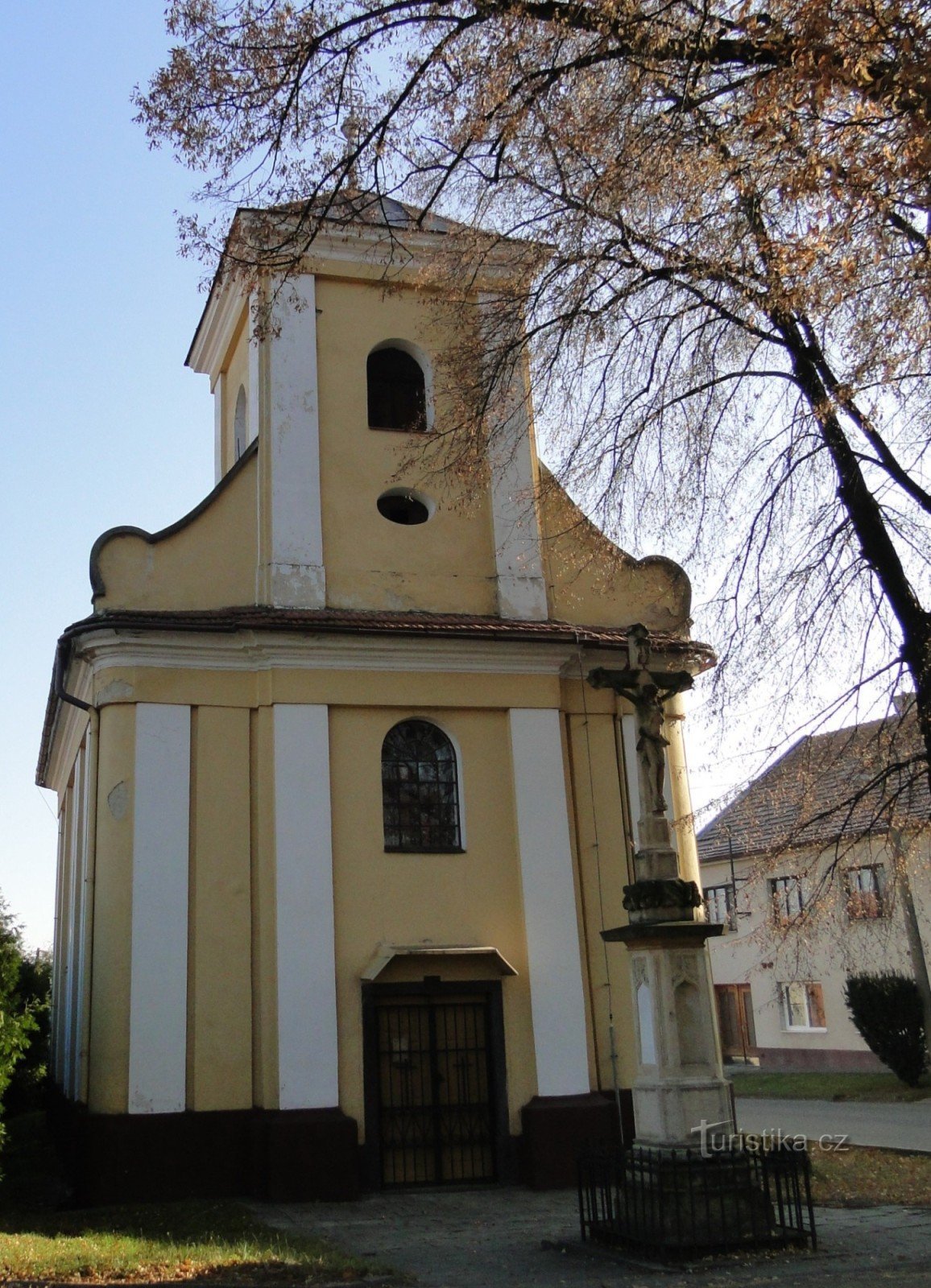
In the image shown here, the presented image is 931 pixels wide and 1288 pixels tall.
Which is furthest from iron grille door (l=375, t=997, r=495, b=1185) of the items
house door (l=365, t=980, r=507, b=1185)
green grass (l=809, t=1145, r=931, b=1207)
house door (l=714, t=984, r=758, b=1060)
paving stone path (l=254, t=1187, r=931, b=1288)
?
house door (l=714, t=984, r=758, b=1060)

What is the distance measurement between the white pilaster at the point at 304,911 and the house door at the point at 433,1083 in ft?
1.81

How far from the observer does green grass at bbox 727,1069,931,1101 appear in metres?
24.7

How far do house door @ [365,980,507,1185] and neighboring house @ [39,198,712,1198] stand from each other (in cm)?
3

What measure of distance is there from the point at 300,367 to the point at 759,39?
9.01 m

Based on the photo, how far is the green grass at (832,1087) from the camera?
24703 millimetres

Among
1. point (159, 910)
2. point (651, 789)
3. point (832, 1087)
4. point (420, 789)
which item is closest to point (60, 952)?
point (159, 910)

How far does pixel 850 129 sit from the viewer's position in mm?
7148

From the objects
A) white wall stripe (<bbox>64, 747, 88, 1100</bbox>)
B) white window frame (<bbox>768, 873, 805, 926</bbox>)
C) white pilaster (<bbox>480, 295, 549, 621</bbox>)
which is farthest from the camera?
white pilaster (<bbox>480, 295, 549, 621</bbox>)

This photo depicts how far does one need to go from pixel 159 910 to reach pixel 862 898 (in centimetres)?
688

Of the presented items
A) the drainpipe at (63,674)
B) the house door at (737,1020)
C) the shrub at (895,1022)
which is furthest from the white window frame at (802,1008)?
the drainpipe at (63,674)

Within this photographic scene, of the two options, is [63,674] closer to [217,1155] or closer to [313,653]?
[313,653]

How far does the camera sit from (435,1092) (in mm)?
13391

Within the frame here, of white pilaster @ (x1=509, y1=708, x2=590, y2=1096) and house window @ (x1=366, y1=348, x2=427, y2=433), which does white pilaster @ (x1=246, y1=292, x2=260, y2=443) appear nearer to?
house window @ (x1=366, y1=348, x2=427, y2=433)

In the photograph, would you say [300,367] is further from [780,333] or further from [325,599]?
[780,333]
